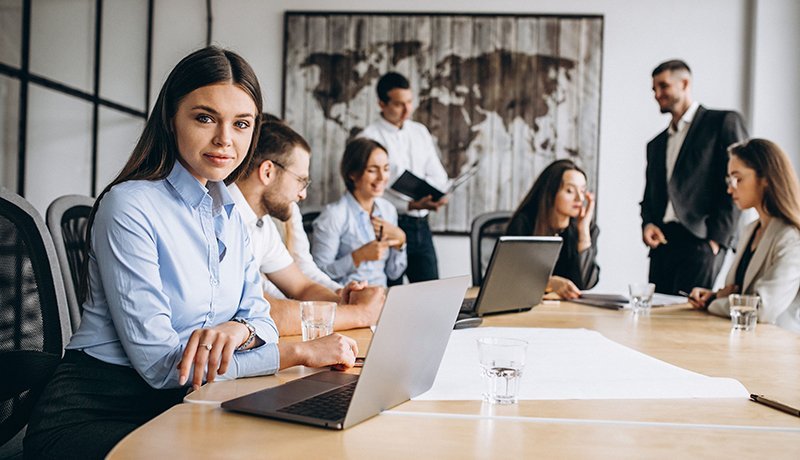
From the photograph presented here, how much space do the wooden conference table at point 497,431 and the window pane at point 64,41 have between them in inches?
109

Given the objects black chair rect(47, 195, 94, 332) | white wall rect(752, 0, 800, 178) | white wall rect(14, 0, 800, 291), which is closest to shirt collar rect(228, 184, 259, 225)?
black chair rect(47, 195, 94, 332)

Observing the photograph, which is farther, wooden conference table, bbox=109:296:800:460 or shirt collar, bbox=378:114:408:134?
shirt collar, bbox=378:114:408:134

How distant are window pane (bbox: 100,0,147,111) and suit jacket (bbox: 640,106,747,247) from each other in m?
3.07

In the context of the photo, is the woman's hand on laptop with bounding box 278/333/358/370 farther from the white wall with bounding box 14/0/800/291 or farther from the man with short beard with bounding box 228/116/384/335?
the white wall with bounding box 14/0/800/291

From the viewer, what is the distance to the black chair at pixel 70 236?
1524 millimetres

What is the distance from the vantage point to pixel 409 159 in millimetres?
4223

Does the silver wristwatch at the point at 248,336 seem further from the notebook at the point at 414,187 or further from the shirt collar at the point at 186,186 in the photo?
the notebook at the point at 414,187

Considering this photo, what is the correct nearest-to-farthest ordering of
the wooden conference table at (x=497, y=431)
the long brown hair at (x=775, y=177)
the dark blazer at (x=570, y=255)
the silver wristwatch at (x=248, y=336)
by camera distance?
the wooden conference table at (x=497, y=431) → the silver wristwatch at (x=248, y=336) → the long brown hair at (x=775, y=177) → the dark blazer at (x=570, y=255)

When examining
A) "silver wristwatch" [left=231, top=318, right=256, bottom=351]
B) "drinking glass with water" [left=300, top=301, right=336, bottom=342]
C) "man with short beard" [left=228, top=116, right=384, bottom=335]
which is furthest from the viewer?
"man with short beard" [left=228, top=116, right=384, bottom=335]

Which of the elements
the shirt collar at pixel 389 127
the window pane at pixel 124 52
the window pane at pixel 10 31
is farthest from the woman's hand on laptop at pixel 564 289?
the window pane at pixel 124 52

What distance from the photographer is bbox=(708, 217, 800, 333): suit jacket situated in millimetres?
2143

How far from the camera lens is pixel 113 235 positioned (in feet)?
3.90

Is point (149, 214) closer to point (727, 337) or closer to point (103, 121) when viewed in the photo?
point (727, 337)

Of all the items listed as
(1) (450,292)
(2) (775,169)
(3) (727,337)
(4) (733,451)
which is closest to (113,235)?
(1) (450,292)
